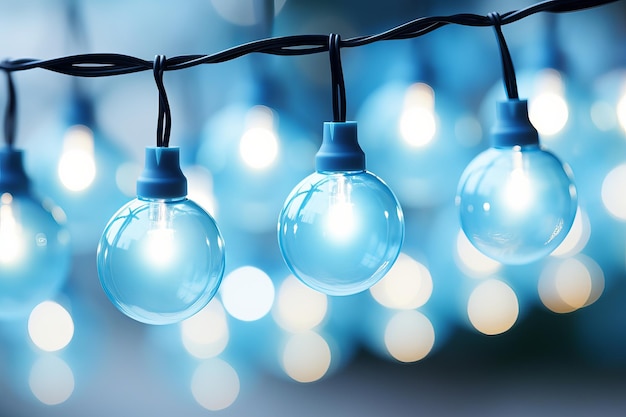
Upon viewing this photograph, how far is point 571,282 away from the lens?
4.22 ft

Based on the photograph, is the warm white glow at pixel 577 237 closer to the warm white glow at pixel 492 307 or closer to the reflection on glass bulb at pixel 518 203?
the warm white glow at pixel 492 307

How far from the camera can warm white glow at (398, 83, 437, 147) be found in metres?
0.92

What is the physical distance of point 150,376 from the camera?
4.47ft

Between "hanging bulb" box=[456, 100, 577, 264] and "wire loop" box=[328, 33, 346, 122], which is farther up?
"wire loop" box=[328, 33, 346, 122]

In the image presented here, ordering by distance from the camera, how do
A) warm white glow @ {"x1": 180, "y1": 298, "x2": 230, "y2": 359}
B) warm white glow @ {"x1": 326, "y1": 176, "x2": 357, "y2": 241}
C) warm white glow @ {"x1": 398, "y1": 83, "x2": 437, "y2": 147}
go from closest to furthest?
warm white glow @ {"x1": 326, "y1": 176, "x2": 357, "y2": 241}, warm white glow @ {"x1": 398, "y1": 83, "x2": 437, "y2": 147}, warm white glow @ {"x1": 180, "y1": 298, "x2": 230, "y2": 359}

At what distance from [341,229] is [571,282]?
2.85 ft

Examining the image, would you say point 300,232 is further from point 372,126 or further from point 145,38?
point 145,38

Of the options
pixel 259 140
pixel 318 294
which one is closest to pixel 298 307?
pixel 318 294

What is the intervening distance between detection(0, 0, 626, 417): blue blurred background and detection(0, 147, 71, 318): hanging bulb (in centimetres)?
36

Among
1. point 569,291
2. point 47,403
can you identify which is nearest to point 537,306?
point 569,291

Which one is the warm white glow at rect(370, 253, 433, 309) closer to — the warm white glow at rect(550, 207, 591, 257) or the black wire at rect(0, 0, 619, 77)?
the warm white glow at rect(550, 207, 591, 257)

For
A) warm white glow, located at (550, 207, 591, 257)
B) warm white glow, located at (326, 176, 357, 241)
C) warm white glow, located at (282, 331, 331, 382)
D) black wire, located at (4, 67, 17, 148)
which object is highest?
black wire, located at (4, 67, 17, 148)

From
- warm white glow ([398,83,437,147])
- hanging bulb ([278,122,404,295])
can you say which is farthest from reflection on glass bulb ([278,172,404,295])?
warm white glow ([398,83,437,147])

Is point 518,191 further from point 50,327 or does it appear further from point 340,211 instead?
point 50,327
